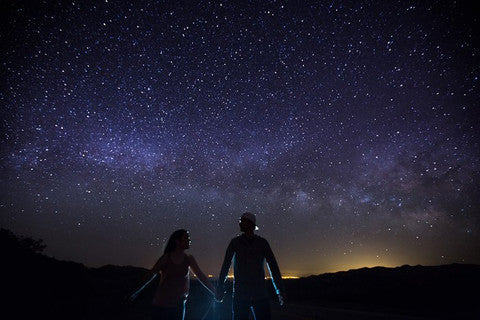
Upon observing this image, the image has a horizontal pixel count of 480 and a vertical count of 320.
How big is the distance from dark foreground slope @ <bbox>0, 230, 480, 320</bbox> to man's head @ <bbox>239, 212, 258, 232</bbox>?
1.19 meters

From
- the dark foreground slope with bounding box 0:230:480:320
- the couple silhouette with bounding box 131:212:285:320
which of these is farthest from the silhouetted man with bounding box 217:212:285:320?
the dark foreground slope with bounding box 0:230:480:320

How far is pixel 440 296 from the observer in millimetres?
25906

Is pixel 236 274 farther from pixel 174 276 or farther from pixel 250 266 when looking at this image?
pixel 174 276

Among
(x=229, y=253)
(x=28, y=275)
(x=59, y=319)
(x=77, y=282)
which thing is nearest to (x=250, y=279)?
(x=229, y=253)

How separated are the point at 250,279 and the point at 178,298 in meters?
0.91

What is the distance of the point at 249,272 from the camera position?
374 centimetres

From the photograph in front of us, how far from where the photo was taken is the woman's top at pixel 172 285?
347 centimetres

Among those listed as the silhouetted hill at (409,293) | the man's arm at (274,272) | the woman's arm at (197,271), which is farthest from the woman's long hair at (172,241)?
the silhouetted hill at (409,293)

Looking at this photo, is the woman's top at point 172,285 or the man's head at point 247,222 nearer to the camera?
the woman's top at point 172,285

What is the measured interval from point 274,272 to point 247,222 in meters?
0.84

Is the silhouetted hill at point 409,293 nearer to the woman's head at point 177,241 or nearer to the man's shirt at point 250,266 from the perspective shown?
the man's shirt at point 250,266

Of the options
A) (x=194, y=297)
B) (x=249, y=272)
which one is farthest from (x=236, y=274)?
(x=194, y=297)

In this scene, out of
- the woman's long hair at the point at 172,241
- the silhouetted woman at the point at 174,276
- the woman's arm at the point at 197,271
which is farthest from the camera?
the woman's arm at the point at 197,271

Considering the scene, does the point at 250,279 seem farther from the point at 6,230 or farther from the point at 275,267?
the point at 6,230
